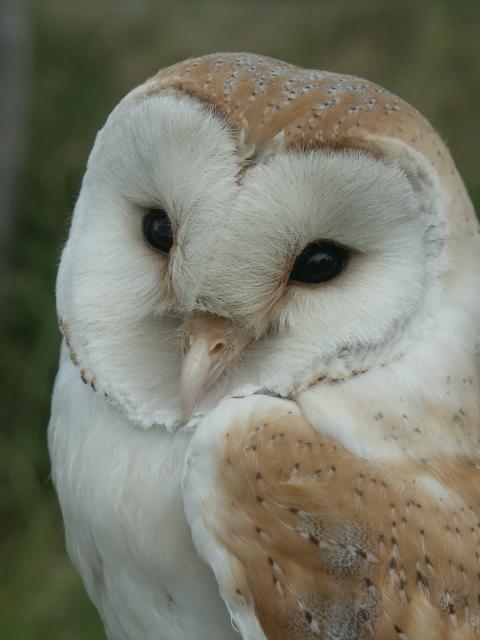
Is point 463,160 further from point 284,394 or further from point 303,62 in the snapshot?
point 284,394

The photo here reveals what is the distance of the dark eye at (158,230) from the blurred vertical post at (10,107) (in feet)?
7.76

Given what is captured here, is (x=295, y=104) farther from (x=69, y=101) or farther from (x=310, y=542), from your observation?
(x=69, y=101)

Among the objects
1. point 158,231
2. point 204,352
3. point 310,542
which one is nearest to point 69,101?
point 158,231

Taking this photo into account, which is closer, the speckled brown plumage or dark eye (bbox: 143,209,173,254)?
the speckled brown plumage

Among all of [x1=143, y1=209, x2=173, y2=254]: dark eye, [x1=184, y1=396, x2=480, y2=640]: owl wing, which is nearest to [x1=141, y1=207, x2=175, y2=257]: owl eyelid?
[x1=143, y1=209, x2=173, y2=254]: dark eye

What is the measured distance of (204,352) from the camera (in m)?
1.36

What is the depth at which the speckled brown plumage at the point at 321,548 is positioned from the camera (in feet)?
4.21

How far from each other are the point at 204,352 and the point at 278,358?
0.37 feet

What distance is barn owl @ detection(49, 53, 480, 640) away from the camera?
129 centimetres

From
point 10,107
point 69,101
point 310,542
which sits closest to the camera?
point 310,542

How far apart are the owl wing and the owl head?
0.11m

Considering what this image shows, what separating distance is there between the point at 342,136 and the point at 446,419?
1.52 ft

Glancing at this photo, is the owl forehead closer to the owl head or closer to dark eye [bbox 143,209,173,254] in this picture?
the owl head

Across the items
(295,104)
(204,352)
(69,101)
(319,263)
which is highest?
(295,104)
